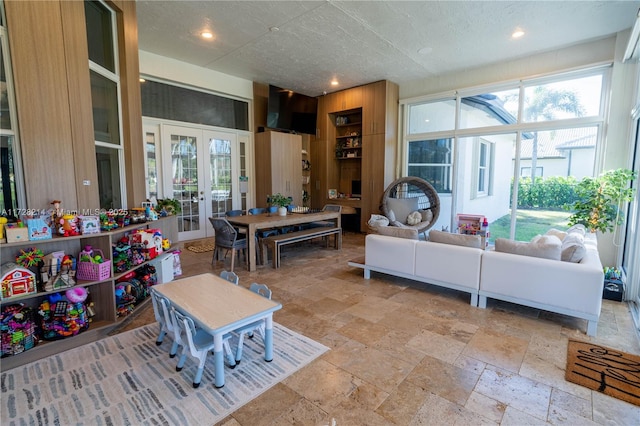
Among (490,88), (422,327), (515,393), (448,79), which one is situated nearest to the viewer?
(515,393)

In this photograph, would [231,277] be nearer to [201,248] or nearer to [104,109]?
[104,109]

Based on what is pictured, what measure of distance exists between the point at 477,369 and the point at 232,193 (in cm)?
580

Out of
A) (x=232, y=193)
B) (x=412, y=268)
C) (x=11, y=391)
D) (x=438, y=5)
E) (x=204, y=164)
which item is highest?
(x=438, y=5)

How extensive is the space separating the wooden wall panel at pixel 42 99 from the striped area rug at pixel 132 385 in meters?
1.26

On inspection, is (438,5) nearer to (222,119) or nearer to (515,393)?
(515,393)

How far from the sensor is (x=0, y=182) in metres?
2.28

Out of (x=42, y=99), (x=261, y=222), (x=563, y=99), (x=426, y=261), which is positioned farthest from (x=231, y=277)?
(x=563, y=99)

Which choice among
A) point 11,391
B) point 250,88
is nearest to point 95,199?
point 11,391

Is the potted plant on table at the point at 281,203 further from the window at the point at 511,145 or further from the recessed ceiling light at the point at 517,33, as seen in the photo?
the recessed ceiling light at the point at 517,33

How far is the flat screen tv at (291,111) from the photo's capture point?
684 cm

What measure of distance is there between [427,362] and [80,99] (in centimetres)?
364

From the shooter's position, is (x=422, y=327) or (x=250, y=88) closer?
(x=422, y=327)

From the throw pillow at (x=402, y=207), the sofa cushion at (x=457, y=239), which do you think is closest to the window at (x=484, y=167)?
the throw pillow at (x=402, y=207)

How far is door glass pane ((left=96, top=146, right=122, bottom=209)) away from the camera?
3076 millimetres
